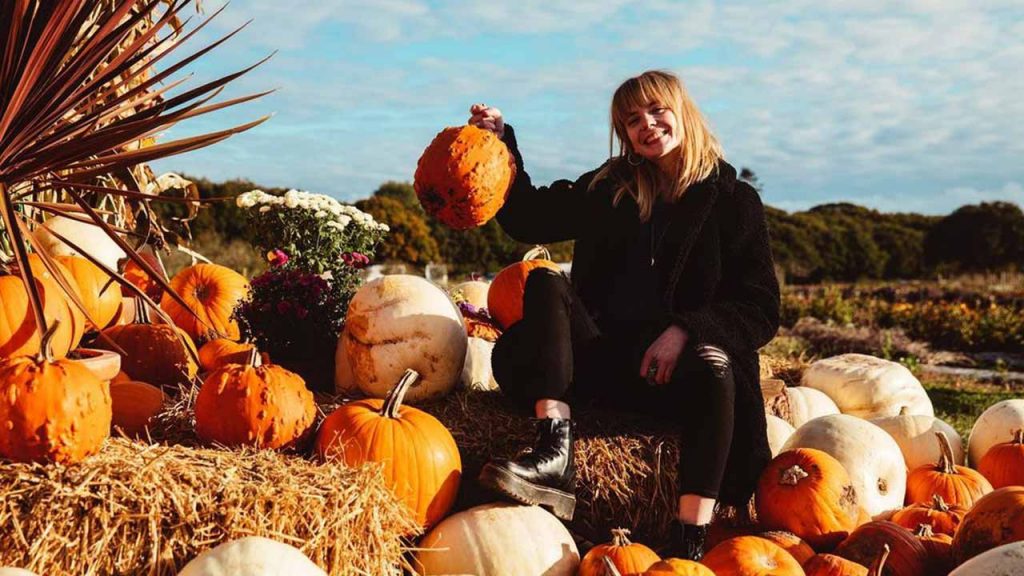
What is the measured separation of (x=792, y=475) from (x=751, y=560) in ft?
1.65

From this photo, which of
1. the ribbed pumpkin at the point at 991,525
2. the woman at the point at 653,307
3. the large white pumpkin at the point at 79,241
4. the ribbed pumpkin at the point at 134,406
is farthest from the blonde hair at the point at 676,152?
the large white pumpkin at the point at 79,241

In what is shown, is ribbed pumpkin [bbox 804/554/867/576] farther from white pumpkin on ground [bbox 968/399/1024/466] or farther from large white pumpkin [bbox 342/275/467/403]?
white pumpkin on ground [bbox 968/399/1024/466]

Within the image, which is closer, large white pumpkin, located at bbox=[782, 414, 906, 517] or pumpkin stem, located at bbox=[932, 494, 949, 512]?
pumpkin stem, located at bbox=[932, 494, 949, 512]

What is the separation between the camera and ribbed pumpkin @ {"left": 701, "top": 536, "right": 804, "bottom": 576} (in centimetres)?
251

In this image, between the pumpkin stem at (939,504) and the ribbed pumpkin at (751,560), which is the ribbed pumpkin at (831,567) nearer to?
the ribbed pumpkin at (751,560)

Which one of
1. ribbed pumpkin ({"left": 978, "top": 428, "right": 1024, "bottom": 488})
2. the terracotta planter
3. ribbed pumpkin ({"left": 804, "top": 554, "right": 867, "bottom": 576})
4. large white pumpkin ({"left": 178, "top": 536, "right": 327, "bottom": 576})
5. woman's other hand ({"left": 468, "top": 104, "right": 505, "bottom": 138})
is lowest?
large white pumpkin ({"left": 178, "top": 536, "right": 327, "bottom": 576})

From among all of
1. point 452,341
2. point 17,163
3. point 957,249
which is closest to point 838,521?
point 452,341

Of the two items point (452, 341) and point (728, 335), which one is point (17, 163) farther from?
point (728, 335)

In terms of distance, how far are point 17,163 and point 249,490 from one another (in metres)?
1.60

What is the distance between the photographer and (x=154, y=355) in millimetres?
3668

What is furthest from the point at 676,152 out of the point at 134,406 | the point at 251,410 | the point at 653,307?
the point at 134,406

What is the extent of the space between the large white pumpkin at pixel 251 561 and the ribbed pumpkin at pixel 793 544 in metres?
1.33

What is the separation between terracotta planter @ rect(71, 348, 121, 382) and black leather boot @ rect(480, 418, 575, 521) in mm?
1280

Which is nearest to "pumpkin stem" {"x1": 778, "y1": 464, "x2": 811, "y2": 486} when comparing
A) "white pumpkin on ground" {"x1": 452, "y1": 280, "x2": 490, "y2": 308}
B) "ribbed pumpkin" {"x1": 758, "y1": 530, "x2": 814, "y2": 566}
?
"ribbed pumpkin" {"x1": 758, "y1": 530, "x2": 814, "y2": 566}
